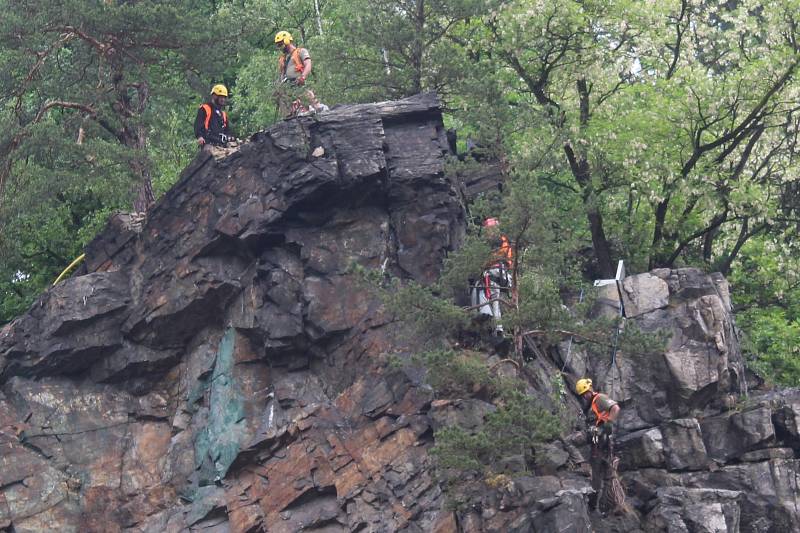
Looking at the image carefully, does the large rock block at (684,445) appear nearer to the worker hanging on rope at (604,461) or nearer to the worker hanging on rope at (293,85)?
the worker hanging on rope at (604,461)

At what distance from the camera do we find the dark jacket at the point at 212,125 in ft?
73.2

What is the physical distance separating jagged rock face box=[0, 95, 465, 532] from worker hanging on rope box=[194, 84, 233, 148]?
0.53 metres

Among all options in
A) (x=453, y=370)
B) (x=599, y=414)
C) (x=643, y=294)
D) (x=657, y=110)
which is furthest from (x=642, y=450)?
(x=657, y=110)

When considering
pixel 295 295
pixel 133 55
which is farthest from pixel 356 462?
pixel 133 55

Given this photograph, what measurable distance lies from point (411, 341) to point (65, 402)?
6.43m

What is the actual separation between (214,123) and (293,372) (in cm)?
528

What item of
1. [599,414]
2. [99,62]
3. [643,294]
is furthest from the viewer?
[99,62]

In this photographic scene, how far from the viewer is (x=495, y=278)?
19641 millimetres

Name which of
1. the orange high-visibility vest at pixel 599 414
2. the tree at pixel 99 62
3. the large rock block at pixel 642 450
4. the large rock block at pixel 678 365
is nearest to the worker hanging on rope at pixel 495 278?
the orange high-visibility vest at pixel 599 414

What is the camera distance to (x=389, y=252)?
20.8 metres

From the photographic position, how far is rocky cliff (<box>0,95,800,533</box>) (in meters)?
19.1

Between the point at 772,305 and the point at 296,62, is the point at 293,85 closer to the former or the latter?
the point at 296,62

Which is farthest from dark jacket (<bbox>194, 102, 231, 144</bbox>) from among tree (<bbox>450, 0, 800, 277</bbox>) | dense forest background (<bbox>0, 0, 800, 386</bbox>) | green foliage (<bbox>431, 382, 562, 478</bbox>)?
green foliage (<bbox>431, 382, 562, 478</bbox>)

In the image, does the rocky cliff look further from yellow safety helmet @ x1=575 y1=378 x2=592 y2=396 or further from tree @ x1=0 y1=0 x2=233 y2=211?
tree @ x1=0 y1=0 x2=233 y2=211
